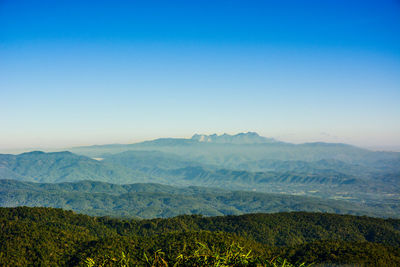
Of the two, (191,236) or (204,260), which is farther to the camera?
(191,236)

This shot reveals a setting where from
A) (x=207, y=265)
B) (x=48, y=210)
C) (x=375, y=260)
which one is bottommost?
(x=48, y=210)

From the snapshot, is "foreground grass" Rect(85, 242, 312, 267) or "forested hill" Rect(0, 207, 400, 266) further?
"forested hill" Rect(0, 207, 400, 266)

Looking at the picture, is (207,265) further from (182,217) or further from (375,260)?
(182,217)

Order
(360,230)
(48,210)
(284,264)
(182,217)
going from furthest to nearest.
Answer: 1. (182,217)
2. (360,230)
3. (48,210)
4. (284,264)

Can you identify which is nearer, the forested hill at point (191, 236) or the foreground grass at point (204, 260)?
the foreground grass at point (204, 260)

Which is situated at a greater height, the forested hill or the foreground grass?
the foreground grass

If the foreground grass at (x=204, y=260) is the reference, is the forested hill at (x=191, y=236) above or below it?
below

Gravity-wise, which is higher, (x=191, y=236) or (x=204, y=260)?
(x=204, y=260)

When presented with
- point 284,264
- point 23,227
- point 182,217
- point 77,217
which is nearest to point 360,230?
point 182,217
